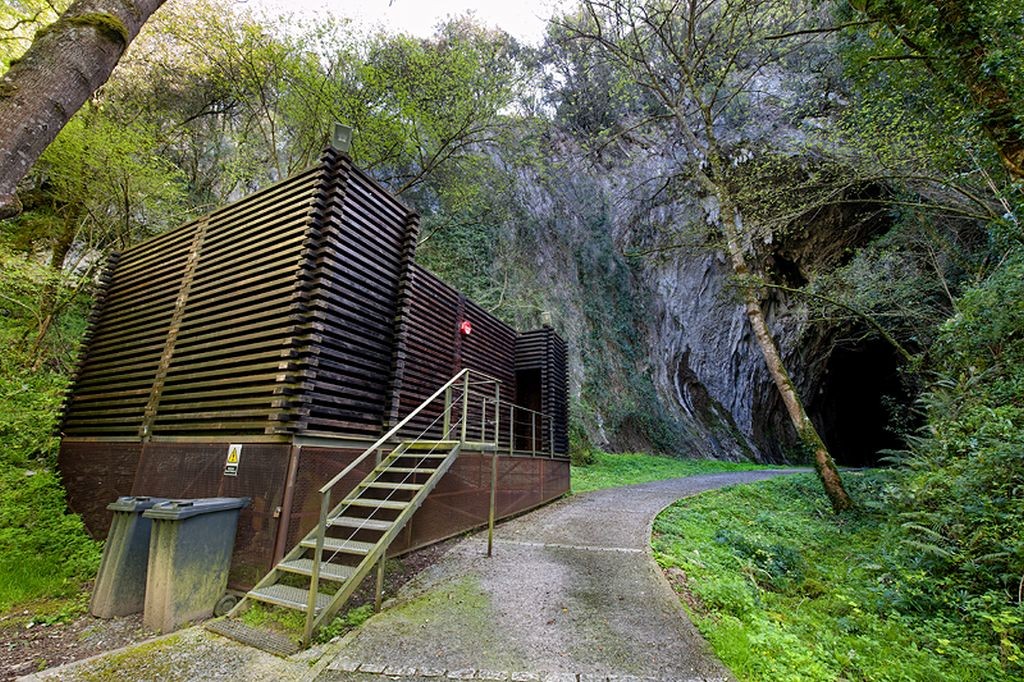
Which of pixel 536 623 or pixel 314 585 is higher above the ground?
pixel 314 585

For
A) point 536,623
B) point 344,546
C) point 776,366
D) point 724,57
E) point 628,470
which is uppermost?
point 724,57

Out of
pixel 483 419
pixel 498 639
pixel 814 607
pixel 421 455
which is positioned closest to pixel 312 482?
pixel 421 455

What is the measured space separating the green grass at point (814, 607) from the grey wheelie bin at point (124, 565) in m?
5.26

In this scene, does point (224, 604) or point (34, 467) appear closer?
point (224, 604)

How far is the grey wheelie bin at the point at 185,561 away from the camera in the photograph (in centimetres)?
343

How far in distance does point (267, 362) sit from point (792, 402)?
402 inches

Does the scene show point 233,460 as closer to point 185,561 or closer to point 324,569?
point 185,561

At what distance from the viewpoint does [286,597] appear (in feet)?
11.2

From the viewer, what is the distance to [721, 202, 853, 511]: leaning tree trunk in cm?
841

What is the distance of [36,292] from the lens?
8.77 m

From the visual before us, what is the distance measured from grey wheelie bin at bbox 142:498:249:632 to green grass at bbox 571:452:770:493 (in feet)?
28.0

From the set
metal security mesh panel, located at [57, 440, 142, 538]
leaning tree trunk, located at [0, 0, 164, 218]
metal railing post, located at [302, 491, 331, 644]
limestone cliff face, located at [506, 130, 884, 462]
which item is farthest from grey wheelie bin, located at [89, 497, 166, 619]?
limestone cliff face, located at [506, 130, 884, 462]

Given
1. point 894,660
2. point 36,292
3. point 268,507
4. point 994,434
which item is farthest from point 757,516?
point 36,292

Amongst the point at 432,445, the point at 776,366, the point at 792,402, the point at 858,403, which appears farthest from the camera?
the point at 858,403
